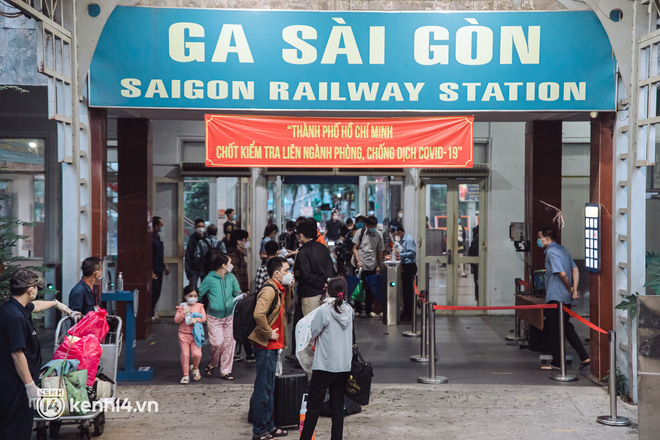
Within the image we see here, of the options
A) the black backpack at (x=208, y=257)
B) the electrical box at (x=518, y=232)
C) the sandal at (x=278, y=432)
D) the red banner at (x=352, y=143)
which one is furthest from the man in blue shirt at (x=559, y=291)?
the black backpack at (x=208, y=257)

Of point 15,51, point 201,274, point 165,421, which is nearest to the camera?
point 165,421

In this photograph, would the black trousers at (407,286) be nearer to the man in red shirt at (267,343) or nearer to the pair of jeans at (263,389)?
the man in red shirt at (267,343)

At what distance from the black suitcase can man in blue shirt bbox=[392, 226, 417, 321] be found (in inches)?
280

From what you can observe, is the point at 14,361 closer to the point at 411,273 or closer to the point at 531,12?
the point at 531,12

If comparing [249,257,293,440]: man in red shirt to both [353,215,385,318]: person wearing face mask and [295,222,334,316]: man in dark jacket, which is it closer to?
[295,222,334,316]: man in dark jacket

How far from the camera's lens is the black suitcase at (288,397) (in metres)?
7.80

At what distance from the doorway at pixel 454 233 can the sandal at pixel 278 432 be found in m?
8.23

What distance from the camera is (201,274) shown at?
47.5 feet

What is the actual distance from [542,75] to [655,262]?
2.64 meters

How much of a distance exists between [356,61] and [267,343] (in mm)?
4015

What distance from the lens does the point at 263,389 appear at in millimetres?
7398

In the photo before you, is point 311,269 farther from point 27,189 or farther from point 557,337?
point 27,189

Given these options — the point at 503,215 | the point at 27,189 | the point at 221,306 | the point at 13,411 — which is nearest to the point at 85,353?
the point at 13,411

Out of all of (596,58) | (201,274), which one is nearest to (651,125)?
(596,58)
